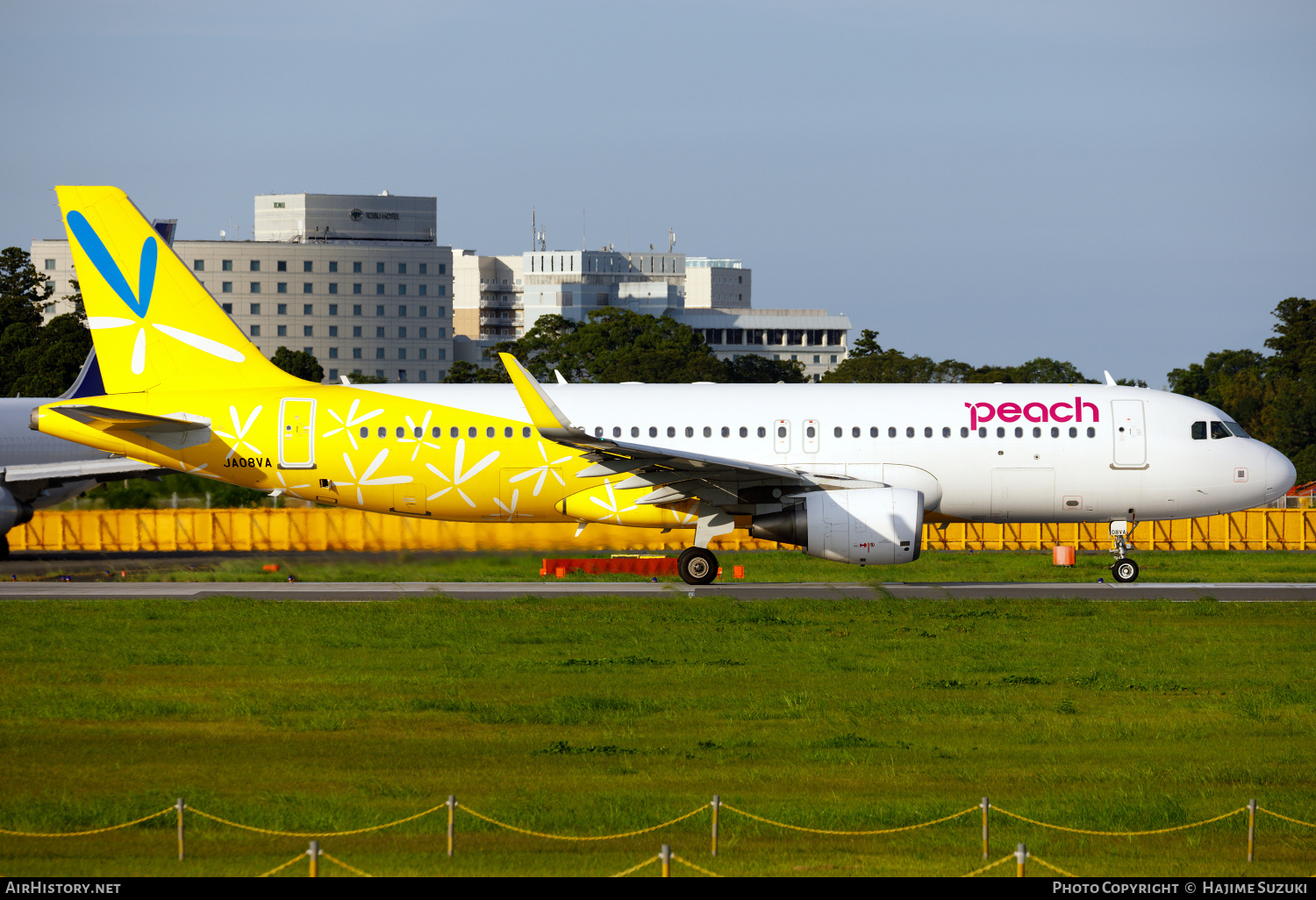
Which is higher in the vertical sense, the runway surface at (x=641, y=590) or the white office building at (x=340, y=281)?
the white office building at (x=340, y=281)

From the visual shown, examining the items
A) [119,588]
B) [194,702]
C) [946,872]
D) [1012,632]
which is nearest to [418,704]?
[194,702]

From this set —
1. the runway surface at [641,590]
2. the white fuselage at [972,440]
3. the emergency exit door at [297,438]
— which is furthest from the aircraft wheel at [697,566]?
the emergency exit door at [297,438]

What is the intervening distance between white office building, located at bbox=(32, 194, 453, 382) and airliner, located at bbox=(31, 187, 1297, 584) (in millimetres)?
154252

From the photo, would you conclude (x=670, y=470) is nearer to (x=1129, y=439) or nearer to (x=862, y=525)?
(x=862, y=525)

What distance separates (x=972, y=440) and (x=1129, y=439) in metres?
3.58

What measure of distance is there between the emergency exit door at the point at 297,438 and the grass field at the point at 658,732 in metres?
4.68

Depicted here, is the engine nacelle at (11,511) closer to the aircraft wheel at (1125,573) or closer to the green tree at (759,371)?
the aircraft wheel at (1125,573)

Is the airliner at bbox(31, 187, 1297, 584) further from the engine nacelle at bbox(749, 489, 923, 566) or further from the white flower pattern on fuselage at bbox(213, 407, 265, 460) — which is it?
the engine nacelle at bbox(749, 489, 923, 566)

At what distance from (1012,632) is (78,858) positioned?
55.8 feet

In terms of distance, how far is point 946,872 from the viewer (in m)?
11.0

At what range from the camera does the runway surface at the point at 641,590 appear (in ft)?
98.5

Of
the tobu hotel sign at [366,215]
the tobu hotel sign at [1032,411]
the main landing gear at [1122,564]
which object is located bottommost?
the main landing gear at [1122,564]

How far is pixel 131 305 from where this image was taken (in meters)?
31.1

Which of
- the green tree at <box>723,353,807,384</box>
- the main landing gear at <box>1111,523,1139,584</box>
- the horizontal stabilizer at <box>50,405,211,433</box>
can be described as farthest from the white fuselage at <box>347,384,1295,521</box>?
the green tree at <box>723,353,807,384</box>
